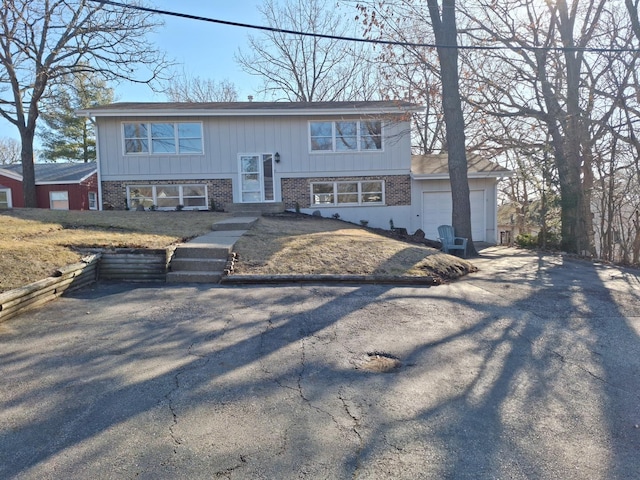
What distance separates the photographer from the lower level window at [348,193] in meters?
17.3

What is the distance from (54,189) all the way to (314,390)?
86.3 ft

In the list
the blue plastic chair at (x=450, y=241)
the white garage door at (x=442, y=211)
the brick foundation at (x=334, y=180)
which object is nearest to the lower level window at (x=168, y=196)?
the brick foundation at (x=334, y=180)

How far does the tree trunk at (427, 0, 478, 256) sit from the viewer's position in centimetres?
A: 1180

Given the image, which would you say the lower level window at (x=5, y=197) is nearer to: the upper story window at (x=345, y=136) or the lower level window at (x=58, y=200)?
the lower level window at (x=58, y=200)

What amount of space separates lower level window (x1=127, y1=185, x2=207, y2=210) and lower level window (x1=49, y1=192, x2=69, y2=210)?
1034 centimetres

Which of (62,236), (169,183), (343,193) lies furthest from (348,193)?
(62,236)

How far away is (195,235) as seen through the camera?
9.25 m

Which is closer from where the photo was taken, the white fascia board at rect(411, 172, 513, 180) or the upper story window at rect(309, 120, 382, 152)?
the white fascia board at rect(411, 172, 513, 180)

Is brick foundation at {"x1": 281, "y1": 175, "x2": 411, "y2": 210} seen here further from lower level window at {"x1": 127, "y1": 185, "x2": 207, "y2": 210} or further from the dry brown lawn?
the dry brown lawn

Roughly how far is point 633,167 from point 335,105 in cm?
1139

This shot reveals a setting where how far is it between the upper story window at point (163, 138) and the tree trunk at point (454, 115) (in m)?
9.92

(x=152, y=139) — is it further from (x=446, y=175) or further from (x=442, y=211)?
(x=442, y=211)

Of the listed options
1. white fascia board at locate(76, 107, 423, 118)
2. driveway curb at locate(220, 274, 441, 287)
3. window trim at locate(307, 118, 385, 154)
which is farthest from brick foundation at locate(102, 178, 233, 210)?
driveway curb at locate(220, 274, 441, 287)

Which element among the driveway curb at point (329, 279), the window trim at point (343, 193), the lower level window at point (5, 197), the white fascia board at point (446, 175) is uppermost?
the lower level window at point (5, 197)
